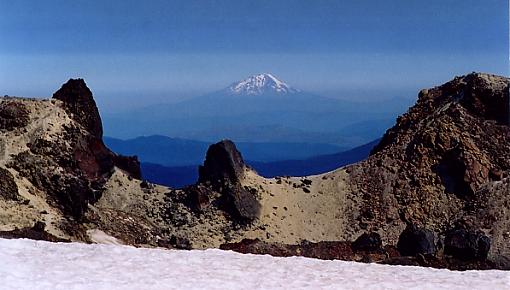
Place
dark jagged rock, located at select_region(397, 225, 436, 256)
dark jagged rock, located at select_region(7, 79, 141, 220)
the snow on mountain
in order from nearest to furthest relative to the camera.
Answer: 1. the snow on mountain
2. dark jagged rock, located at select_region(397, 225, 436, 256)
3. dark jagged rock, located at select_region(7, 79, 141, 220)

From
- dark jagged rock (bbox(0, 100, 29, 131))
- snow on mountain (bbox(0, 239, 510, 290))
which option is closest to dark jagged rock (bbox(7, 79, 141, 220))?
dark jagged rock (bbox(0, 100, 29, 131))

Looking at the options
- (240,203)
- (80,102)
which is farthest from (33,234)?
(80,102)

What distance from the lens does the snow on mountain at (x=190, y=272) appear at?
436 inches

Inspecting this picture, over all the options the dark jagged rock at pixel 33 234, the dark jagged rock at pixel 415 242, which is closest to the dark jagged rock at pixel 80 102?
the dark jagged rock at pixel 33 234

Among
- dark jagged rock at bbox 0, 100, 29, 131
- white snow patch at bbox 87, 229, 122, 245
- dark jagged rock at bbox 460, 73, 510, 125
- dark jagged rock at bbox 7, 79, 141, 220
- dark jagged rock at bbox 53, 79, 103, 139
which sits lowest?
white snow patch at bbox 87, 229, 122, 245

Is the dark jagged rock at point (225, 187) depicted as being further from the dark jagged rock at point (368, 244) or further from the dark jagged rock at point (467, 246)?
the dark jagged rock at point (467, 246)

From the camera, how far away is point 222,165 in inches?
1876

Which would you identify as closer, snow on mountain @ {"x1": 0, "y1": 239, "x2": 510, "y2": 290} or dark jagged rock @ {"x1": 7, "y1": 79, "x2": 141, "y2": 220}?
snow on mountain @ {"x1": 0, "y1": 239, "x2": 510, "y2": 290}

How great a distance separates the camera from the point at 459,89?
177 ft

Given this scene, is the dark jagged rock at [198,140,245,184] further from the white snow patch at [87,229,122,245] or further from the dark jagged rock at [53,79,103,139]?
the white snow patch at [87,229,122,245]

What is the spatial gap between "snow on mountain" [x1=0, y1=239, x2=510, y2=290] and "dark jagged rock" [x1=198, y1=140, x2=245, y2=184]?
34257mm

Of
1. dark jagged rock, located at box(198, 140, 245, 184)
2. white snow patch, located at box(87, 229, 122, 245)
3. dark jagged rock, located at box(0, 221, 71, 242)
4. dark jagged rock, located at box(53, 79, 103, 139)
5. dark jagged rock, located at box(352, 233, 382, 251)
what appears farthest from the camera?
dark jagged rock, located at box(53, 79, 103, 139)

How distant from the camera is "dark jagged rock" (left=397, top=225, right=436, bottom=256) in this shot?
31.9 m

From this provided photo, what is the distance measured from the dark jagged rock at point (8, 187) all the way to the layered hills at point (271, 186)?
8 centimetres
